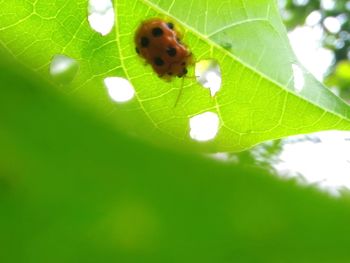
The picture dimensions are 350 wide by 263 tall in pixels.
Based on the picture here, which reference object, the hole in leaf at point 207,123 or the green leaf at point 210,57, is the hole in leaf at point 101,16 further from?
the hole in leaf at point 207,123

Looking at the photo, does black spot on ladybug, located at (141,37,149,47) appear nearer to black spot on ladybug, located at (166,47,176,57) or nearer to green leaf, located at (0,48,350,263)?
black spot on ladybug, located at (166,47,176,57)

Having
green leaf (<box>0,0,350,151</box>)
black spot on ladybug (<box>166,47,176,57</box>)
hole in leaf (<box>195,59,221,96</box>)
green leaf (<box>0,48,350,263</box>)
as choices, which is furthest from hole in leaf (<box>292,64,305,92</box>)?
green leaf (<box>0,48,350,263</box>)

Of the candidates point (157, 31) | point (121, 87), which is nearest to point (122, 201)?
point (121, 87)

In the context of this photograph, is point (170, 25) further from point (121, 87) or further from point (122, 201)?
point (122, 201)

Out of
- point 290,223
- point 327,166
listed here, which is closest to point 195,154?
point 290,223

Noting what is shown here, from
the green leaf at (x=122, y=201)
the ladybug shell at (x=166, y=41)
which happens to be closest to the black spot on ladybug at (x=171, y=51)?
the ladybug shell at (x=166, y=41)

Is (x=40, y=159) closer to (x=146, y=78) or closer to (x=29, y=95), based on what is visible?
(x=29, y=95)

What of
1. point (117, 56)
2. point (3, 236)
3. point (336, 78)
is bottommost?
point (3, 236)

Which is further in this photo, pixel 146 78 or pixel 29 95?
pixel 146 78
